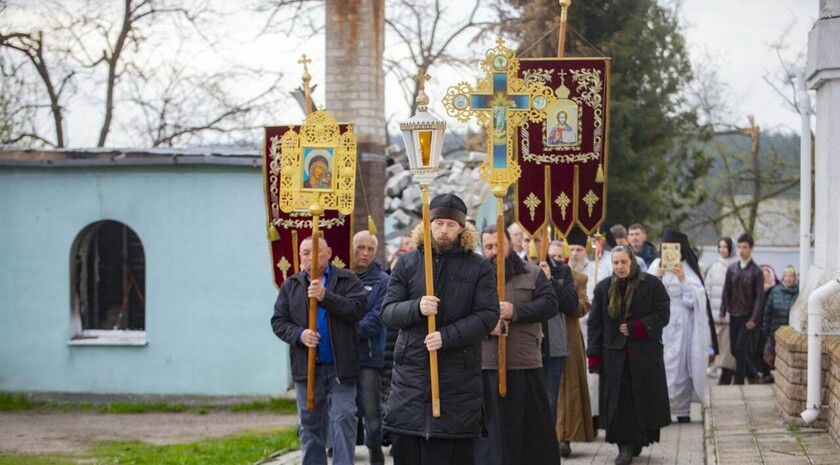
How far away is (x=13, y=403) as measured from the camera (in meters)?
17.7

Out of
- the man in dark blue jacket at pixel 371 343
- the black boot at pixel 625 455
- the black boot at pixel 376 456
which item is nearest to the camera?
the man in dark blue jacket at pixel 371 343

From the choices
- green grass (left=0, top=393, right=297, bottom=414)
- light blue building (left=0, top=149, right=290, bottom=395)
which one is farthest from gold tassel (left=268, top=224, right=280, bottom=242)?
light blue building (left=0, top=149, right=290, bottom=395)

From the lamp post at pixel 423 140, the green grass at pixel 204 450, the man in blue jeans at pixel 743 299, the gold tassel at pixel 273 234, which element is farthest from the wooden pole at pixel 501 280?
the man in blue jeans at pixel 743 299

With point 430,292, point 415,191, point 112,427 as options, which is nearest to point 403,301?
point 430,292

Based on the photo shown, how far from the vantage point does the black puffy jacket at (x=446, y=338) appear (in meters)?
7.88

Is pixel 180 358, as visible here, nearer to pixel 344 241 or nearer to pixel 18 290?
pixel 18 290

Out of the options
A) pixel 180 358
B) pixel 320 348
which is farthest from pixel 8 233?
pixel 320 348

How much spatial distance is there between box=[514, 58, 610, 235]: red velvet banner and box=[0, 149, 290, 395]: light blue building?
631cm

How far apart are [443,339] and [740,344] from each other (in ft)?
32.9

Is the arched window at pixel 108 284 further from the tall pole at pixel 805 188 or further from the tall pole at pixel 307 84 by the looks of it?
the tall pole at pixel 805 188

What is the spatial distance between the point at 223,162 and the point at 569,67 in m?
7.17

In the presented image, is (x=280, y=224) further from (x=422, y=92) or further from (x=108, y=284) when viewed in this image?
(x=108, y=284)

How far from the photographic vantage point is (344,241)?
1114 cm

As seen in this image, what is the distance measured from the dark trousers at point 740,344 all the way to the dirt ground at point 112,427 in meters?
5.54
